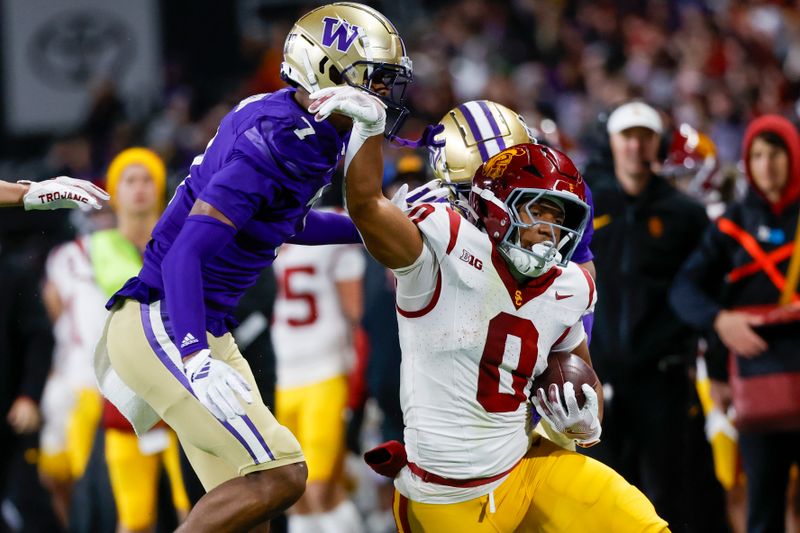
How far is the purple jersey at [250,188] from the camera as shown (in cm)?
394

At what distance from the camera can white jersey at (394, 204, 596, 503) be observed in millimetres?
3980

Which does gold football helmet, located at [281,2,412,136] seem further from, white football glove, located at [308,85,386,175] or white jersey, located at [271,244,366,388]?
white jersey, located at [271,244,366,388]

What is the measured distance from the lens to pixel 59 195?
171 inches

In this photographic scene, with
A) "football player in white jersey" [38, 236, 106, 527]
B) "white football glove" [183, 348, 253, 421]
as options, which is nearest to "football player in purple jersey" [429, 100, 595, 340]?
"white football glove" [183, 348, 253, 421]

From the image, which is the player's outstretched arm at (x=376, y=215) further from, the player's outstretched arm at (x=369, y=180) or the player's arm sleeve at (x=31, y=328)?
the player's arm sleeve at (x=31, y=328)

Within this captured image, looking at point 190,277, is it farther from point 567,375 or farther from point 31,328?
point 31,328

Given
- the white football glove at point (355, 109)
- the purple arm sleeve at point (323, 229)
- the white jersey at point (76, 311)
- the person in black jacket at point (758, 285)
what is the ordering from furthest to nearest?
1. the white jersey at point (76, 311)
2. the person in black jacket at point (758, 285)
3. the purple arm sleeve at point (323, 229)
4. the white football glove at point (355, 109)

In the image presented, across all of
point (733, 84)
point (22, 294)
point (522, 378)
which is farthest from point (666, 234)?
point (733, 84)

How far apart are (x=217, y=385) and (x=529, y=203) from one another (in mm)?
1003

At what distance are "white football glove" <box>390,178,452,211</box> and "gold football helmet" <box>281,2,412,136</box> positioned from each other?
0.22 meters

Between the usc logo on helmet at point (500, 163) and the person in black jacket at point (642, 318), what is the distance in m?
2.01

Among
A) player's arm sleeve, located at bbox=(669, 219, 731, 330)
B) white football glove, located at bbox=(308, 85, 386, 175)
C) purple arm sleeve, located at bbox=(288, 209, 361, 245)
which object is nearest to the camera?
white football glove, located at bbox=(308, 85, 386, 175)

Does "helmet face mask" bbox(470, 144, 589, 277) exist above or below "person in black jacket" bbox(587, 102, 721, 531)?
above

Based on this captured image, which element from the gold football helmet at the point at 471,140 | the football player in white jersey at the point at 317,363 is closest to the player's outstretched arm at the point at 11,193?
the gold football helmet at the point at 471,140
